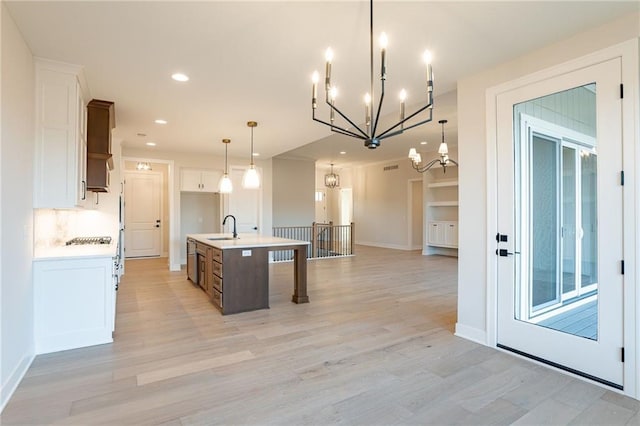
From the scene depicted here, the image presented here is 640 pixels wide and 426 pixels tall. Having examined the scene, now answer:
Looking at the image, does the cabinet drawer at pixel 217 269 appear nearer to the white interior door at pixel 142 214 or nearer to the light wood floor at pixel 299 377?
the light wood floor at pixel 299 377

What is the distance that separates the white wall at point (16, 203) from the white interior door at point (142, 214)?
654 centimetres

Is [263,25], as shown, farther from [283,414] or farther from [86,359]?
[86,359]

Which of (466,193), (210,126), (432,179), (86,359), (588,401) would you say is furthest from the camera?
(432,179)

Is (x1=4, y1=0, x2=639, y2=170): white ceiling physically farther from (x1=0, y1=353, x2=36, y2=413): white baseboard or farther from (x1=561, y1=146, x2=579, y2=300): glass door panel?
(x1=0, y1=353, x2=36, y2=413): white baseboard

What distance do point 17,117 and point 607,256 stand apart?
4.41 meters

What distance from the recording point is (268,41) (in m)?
2.71

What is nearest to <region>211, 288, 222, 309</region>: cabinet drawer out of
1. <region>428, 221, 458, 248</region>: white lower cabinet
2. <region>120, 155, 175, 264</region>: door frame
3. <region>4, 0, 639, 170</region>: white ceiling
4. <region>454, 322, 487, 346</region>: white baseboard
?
<region>4, 0, 639, 170</region>: white ceiling

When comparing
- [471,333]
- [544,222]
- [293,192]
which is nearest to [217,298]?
[471,333]

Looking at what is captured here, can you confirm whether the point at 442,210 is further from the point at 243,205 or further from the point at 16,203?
A: the point at 16,203

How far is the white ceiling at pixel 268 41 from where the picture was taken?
2.29 metres

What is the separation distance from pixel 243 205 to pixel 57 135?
Result: 203 inches

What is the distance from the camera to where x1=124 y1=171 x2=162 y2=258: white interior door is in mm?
8953

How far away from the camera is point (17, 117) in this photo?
2.50m

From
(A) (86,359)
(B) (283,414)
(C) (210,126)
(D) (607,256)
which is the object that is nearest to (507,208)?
(D) (607,256)
